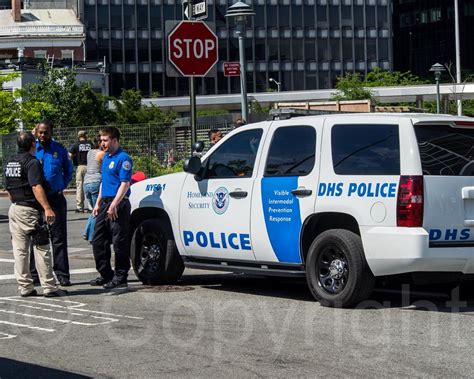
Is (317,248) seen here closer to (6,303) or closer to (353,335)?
(353,335)

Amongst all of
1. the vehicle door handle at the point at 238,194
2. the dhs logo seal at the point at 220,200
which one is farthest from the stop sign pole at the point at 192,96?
the vehicle door handle at the point at 238,194

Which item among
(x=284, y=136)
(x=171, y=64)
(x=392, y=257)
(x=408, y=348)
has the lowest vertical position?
(x=408, y=348)

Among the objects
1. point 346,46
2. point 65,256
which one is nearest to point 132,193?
point 65,256

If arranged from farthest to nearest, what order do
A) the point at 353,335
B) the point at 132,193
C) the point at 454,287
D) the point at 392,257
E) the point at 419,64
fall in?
the point at 419,64 < the point at 132,193 < the point at 454,287 < the point at 392,257 < the point at 353,335

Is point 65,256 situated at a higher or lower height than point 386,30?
lower

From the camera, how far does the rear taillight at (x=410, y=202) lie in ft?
29.9

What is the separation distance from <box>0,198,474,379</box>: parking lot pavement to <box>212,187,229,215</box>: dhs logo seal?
0.92 metres

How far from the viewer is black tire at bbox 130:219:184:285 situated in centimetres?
1147

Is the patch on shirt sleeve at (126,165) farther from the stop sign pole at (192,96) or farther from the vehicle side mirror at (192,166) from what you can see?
the stop sign pole at (192,96)

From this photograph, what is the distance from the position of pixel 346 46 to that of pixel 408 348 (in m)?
90.0

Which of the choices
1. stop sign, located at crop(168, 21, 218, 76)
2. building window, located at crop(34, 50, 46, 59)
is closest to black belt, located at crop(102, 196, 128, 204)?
stop sign, located at crop(168, 21, 218, 76)

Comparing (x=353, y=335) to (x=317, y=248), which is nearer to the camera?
(x=353, y=335)

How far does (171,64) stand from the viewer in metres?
14.0

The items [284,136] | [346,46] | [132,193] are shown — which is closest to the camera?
[284,136]
